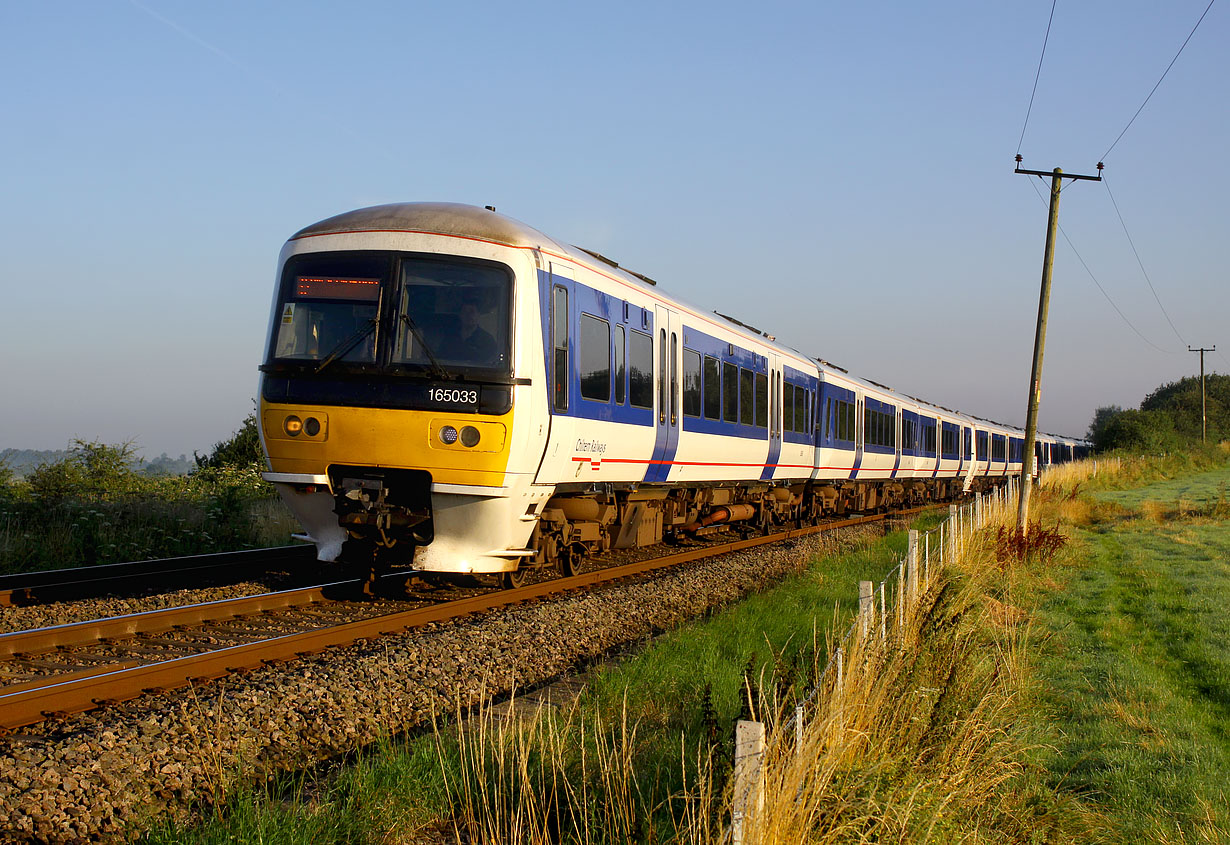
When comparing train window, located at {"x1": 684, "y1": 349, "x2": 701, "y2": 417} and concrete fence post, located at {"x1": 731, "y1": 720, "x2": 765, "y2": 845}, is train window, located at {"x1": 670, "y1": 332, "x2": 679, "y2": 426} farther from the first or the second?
concrete fence post, located at {"x1": 731, "y1": 720, "x2": 765, "y2": 845}

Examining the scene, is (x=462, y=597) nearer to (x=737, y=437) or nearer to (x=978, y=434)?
(x=737, y=437)

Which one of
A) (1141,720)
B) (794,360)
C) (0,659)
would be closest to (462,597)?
(0,659)

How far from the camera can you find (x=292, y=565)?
1181 cm

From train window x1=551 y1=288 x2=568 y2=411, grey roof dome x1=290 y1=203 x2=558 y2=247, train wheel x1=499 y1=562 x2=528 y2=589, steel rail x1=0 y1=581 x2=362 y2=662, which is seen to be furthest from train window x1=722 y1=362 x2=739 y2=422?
steel rail x1=0 y1=581 x2=362 y2=662

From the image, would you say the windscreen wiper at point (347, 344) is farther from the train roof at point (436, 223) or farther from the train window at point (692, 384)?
the train window at point (692, 384)

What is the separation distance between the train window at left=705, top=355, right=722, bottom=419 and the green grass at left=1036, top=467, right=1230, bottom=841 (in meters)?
4.84

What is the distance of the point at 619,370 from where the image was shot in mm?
10891

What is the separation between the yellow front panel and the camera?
8477 millimetres

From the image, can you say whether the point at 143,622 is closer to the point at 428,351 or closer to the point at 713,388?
the point at 428,351

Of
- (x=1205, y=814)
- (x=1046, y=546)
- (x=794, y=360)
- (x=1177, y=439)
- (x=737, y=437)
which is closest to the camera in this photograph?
(x=1205, y=814)

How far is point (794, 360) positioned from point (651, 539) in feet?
24.6

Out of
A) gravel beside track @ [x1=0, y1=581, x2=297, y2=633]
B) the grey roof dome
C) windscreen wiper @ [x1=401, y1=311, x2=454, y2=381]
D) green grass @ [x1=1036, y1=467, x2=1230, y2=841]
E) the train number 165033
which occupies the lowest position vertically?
green grass @ [x1=1036, y1=467, x2=1230, y2=841]

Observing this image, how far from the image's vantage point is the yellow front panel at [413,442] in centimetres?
848

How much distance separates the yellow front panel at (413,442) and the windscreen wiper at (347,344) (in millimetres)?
374
